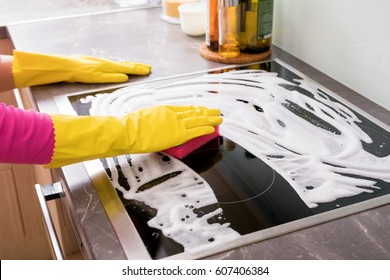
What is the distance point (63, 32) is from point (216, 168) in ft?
2.86

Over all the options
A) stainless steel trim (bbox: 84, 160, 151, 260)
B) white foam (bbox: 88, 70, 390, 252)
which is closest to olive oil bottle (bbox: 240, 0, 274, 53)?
white foam (bbox: 88, 70, 390, 252)

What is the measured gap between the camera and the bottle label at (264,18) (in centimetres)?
127

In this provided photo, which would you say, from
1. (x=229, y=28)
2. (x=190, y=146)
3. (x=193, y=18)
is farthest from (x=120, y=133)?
(x=193, y=18)

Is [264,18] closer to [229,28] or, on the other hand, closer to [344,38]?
[229,28]

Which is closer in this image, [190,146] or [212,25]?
[190,146]

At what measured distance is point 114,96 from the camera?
1196mm

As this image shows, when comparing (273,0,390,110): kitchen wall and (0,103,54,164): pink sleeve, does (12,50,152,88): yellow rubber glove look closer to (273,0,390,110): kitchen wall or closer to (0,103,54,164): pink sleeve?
(0,103,54,164): pink sleeve

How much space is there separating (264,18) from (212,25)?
137mm

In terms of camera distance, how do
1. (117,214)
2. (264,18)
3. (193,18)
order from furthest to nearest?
1. (193,18)
2. (264,18)
3. (117,214)

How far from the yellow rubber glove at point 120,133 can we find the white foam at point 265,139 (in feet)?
0.13

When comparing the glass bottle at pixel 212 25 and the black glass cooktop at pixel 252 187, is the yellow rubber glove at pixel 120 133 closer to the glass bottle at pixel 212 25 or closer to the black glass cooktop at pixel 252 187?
the black glass cooktop at pixel 252 187

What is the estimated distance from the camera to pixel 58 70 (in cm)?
126

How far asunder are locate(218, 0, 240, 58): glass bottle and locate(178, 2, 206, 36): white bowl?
0.57 feet
